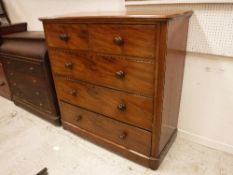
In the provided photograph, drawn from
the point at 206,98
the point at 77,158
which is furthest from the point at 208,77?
the point at 77,158

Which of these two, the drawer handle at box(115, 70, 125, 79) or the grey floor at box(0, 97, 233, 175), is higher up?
the drawer handle at box(115, 70, 125, 79)

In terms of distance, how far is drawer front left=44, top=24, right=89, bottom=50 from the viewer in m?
1.23

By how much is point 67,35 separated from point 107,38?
1.13ft

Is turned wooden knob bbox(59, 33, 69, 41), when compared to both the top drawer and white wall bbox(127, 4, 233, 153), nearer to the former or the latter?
the top drawer

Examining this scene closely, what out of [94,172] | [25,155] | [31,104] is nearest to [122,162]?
[94,172]

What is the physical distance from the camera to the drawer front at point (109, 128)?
4.25 ft

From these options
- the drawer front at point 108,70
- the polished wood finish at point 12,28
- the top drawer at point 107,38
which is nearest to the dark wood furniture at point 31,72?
the polished wood finish at point 12,28

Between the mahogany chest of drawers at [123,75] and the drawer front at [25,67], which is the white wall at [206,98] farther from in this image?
the drawer front at [25,67]

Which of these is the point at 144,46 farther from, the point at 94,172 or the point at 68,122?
the point at 68,122

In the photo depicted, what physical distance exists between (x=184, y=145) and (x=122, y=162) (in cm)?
53

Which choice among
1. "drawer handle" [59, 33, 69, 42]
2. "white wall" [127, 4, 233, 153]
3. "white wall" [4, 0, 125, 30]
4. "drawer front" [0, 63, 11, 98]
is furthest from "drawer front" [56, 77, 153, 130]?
"drawer front" [0, 63, 11, 98]

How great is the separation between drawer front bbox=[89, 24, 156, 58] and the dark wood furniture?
0.63m

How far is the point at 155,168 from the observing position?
1339 mm

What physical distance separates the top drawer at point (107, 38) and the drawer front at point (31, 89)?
542 millimetres
